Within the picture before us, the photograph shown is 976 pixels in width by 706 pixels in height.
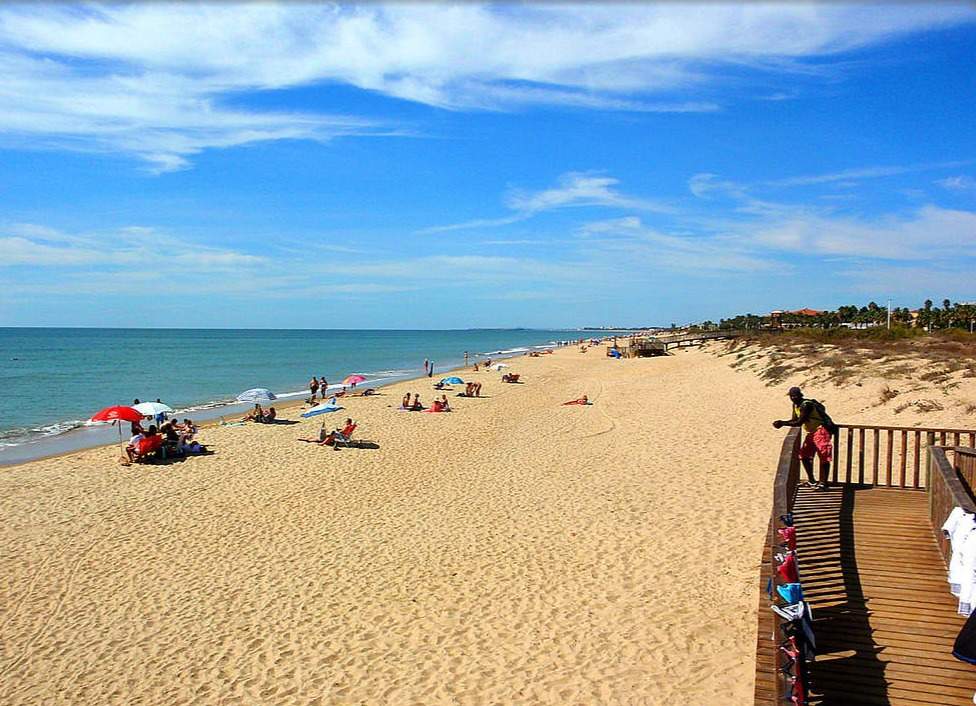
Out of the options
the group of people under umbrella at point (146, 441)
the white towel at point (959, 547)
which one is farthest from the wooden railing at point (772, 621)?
the group of people under umbrella at point (146, 441)

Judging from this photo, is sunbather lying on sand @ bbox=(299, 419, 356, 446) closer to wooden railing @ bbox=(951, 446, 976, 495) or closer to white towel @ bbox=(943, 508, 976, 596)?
wooden railing @ bbox=(951, 446, 976, 495)

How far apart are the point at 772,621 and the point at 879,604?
4.05 ft

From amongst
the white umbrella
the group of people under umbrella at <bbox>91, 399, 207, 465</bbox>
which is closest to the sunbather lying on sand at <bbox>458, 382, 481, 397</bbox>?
the group of people under umbrella at <bbox>91, 399, 207, 465</bbox>

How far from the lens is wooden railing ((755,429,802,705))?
440 cm

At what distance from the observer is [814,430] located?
28.6 ft

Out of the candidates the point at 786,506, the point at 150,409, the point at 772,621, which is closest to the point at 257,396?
the point at 150,409

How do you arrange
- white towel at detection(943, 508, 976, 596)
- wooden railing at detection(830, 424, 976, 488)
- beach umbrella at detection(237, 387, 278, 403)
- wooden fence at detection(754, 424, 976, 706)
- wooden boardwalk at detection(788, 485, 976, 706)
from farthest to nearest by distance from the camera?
beach umbrella at detection(237, 387, 278, 403)
wooden railing at detection(830, 424, 976, 488)
white towel at detection(943, 508, 976, 596)
wooden boardwalk at detection(788, 485, 976, 706)
wooden fence at detection(754, 424, 976, 706)

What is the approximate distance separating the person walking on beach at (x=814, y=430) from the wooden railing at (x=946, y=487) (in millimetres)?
1163

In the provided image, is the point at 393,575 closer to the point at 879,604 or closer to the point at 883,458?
the point at 879,604

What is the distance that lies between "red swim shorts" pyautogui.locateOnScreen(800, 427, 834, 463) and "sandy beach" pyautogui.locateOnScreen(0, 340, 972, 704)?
4.55ft

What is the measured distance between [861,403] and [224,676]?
1789cm

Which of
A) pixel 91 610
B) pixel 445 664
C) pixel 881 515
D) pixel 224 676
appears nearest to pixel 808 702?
pixel 445 664

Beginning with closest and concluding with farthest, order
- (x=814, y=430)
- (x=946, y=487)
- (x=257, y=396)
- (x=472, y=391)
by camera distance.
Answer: (x=946, y=487), (x=814, y=430), (x=257, y=396), (x=472, y=391)

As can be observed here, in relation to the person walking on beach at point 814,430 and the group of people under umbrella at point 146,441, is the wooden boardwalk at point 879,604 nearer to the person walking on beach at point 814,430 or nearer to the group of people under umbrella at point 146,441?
the person walking on beach at point 814,430
